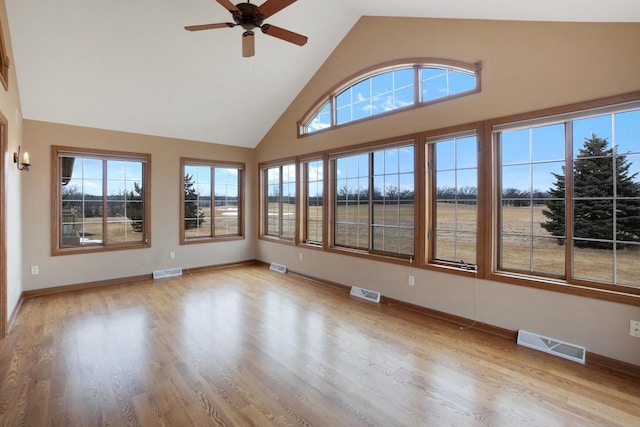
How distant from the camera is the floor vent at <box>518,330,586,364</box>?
111 inches

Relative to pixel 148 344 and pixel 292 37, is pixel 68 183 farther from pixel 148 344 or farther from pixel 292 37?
pixel 292 37

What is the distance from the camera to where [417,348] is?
3.06 meters

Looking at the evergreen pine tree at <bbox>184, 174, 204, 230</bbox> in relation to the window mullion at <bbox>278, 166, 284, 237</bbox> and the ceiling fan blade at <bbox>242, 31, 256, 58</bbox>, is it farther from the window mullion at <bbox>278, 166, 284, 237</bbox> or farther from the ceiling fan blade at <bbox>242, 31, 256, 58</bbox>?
the ceiling fan blade at <bbox>242, 31, 256, 58</bbox>

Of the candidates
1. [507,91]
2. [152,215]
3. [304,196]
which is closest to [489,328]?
[507,91]

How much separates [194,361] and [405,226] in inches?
117

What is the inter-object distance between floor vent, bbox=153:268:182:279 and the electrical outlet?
627 centimetres

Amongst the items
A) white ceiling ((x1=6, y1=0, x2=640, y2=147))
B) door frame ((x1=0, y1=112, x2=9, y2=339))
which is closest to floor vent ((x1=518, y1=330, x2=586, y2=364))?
white ceiling ((x1=6, y1=0, x2=640, y2=147))

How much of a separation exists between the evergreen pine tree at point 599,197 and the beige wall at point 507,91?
51cm

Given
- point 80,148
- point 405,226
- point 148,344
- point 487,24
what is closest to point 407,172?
point 405,226

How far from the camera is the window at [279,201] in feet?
20.8

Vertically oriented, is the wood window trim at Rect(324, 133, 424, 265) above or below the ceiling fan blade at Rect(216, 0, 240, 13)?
below

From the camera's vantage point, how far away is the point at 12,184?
3.72 meters

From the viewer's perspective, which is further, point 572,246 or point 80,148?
point 80,148

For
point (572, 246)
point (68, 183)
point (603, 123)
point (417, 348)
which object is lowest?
point (417, 348)
